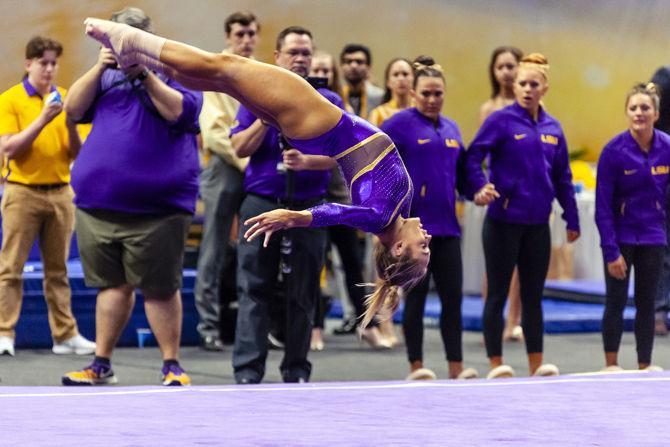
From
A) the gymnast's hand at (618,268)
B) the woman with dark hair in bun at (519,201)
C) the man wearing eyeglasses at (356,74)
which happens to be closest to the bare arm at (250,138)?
the woman with dark hair in bun at (519,201)

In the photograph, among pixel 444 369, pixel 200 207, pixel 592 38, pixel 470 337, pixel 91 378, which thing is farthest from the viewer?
pixel 592 38

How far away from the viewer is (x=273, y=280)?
5160 millimetres

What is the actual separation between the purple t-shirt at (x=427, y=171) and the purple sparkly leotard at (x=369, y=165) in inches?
29.5

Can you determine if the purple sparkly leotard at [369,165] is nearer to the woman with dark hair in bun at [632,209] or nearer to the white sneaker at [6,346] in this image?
the woman with dark hair in bun at [632,209]

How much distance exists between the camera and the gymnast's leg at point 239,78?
423 centimetres

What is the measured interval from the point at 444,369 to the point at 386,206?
1.90 meters

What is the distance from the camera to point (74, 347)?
5.96m

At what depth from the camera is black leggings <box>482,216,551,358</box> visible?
17.6ft

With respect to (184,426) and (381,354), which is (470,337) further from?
(184,426)

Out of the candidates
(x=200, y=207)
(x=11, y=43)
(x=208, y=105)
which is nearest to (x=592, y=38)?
(x=200, y=207)

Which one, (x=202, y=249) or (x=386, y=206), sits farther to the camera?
(x=202, y=249)

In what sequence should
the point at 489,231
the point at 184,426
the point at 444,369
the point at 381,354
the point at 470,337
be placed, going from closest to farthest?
the point at 184,426, the point at 489,231, the point at 444,369, the point at 381,354, the point at 470,337

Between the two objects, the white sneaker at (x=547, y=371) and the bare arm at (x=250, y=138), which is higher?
the bare arm at (x=250, y=138)

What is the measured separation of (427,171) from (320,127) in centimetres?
97
